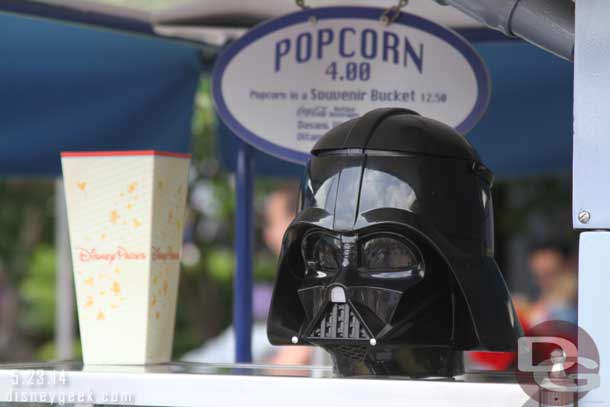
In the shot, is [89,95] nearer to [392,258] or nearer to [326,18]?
[326,18]

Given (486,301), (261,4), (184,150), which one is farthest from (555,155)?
(486,301)

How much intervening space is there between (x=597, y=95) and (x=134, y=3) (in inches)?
63.0

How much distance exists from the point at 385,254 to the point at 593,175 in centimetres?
39

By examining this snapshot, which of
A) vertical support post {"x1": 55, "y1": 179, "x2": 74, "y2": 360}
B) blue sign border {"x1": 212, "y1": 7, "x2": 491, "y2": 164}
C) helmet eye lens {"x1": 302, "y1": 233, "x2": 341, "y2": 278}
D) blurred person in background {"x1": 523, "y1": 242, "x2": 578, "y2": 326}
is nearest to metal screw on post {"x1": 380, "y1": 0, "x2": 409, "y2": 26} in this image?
blue sign border {"x1": 212, "y1": 7, "x2": 491, "y2": 164}

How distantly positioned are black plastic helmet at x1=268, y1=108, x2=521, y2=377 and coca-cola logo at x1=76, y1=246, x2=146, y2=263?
273 millimetres

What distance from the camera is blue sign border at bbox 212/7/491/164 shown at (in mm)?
2240

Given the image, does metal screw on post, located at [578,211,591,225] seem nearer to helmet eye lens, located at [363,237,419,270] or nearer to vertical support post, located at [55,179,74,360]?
helmet eye lens, located at [363,237,419,270]
